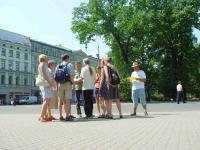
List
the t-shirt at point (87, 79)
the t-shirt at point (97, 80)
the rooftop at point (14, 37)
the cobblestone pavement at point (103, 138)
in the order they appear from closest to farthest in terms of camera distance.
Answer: the cobblestone pavement at point (103, 138) < the t-shirt at point (87, 79) < the t-shirt at point (97, 80) < the rooftop at point (14, 37)

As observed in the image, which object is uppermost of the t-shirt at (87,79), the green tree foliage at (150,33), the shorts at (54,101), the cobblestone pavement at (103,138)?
the green tree foliage at (150,33)

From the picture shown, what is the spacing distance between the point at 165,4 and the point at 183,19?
293 cm

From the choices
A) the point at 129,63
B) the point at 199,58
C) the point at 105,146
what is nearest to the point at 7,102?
the point at 129,63

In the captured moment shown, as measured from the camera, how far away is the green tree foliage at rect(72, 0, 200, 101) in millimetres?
55406

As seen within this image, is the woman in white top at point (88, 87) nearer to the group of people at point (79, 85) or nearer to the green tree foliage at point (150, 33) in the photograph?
the group of people at point (79, 85)

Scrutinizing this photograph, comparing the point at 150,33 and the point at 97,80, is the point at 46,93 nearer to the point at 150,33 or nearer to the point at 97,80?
the point at 97,80

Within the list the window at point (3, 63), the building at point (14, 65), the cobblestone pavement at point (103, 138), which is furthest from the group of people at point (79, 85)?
the window at point (3, 63)

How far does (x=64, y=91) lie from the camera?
559 inches

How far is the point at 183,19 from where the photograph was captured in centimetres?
5534

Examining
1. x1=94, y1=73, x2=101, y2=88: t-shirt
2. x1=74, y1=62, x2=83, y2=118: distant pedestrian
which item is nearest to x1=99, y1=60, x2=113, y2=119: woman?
x1=94, y1=73, x2=101, y2=88: t-shirt

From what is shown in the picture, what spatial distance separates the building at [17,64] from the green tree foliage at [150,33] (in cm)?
3595

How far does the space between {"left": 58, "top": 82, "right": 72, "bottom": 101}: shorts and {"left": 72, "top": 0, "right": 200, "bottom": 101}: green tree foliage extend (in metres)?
40.7

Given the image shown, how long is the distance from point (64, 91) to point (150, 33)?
43.9 meters

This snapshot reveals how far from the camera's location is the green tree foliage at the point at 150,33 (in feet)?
182
